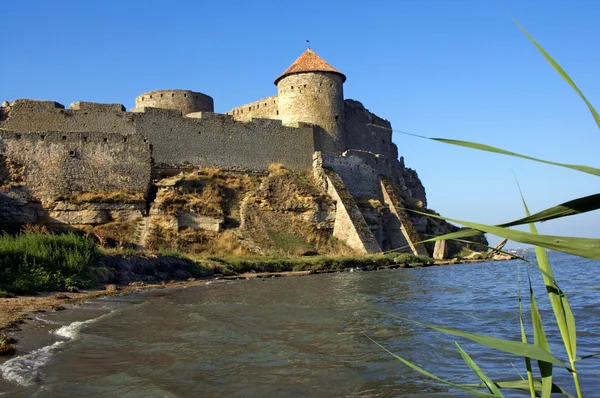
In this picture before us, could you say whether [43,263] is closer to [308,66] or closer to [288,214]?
[288,214]

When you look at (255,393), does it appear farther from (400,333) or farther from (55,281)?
(55,281)

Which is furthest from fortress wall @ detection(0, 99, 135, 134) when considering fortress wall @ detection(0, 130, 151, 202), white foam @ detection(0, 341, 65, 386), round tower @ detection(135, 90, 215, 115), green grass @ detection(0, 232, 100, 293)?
white foam @ detection(0, 341, 65, 386)

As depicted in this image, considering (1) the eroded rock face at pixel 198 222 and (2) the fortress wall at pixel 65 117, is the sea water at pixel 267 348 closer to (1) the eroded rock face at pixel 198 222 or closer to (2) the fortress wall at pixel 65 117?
(1) the eroded rock face at pixel 198 222

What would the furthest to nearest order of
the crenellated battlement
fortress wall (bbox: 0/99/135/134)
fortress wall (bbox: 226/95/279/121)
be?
fortress wall (bbox: 226/95/279/121) → the crenellated battlement → fortress wall (bbox: 0/99/135/134)

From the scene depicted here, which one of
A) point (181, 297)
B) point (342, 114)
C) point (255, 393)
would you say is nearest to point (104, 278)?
point (181, 297)

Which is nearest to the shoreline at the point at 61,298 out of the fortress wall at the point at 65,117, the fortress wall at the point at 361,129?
the fortress wall at the point at 65,117

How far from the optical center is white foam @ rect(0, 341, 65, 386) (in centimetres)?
492

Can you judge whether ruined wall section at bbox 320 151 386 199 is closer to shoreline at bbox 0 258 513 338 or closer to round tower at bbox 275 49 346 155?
round tower at bbox 275 49 346 155

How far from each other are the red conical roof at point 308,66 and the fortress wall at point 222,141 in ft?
11.0

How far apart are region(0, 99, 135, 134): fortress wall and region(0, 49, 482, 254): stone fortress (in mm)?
41

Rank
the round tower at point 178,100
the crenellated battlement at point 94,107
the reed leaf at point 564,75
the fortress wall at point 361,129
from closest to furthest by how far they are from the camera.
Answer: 1. the reed leaf at point 564,75
2. the crenellated battlement at point 94,107
3. the round tower at point 178,100
4. the fortress wall at point 361,129

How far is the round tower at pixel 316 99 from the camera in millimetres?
29969

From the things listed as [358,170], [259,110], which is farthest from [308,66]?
[358,170]

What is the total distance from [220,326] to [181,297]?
4.69 metres
